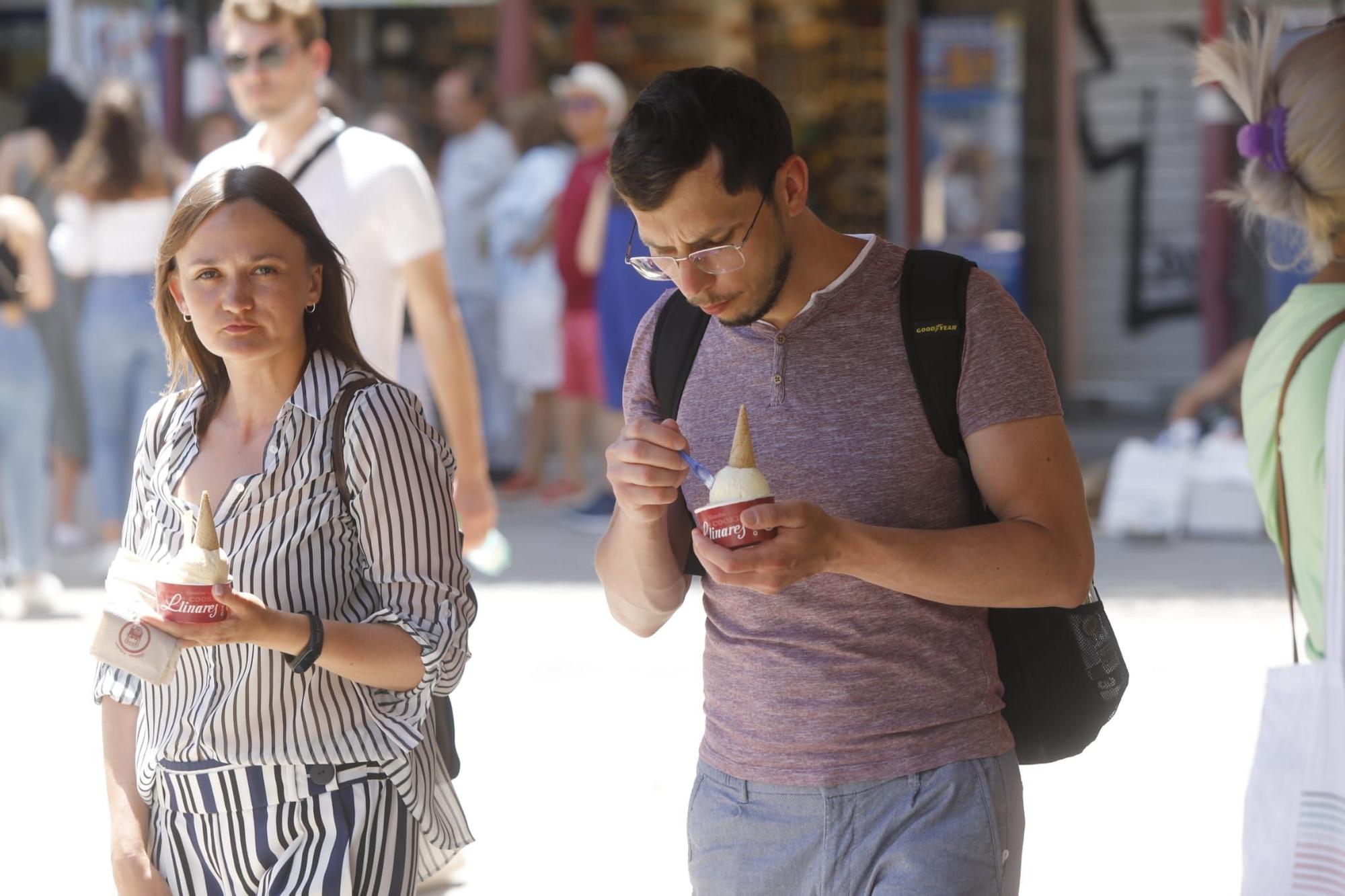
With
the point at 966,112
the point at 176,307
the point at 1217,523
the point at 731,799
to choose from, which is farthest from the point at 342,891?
the point at 966,112

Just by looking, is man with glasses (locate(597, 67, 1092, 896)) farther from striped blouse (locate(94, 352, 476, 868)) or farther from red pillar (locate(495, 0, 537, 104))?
red pillar (locate(495, 0, 537, 104))

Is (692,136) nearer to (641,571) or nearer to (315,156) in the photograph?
(641,571)

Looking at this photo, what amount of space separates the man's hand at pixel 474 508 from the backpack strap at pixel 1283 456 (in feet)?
8.20

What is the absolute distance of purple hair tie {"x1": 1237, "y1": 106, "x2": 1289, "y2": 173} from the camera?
242cm

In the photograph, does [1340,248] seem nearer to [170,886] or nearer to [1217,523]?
[170,886]

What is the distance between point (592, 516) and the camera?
32.7ft

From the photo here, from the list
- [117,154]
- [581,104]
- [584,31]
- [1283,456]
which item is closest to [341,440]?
[1283,456]

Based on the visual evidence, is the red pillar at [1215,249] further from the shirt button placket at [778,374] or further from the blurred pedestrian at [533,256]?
the shirt button placket at [778,374]

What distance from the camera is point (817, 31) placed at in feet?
50.5

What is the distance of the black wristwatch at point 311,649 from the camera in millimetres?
2559

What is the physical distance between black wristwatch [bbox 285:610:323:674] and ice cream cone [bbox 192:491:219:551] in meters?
0.19

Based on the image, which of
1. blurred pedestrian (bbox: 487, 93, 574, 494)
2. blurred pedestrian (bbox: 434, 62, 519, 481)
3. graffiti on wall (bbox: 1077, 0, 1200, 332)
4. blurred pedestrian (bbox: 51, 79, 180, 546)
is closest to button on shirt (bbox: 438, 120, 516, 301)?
blurred pedestrian (bbox: 434, 62, 519, 481)

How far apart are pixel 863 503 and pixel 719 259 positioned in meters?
0.42

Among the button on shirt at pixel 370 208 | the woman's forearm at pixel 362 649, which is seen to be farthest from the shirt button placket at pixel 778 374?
the button on shirt at pixel 370 208
